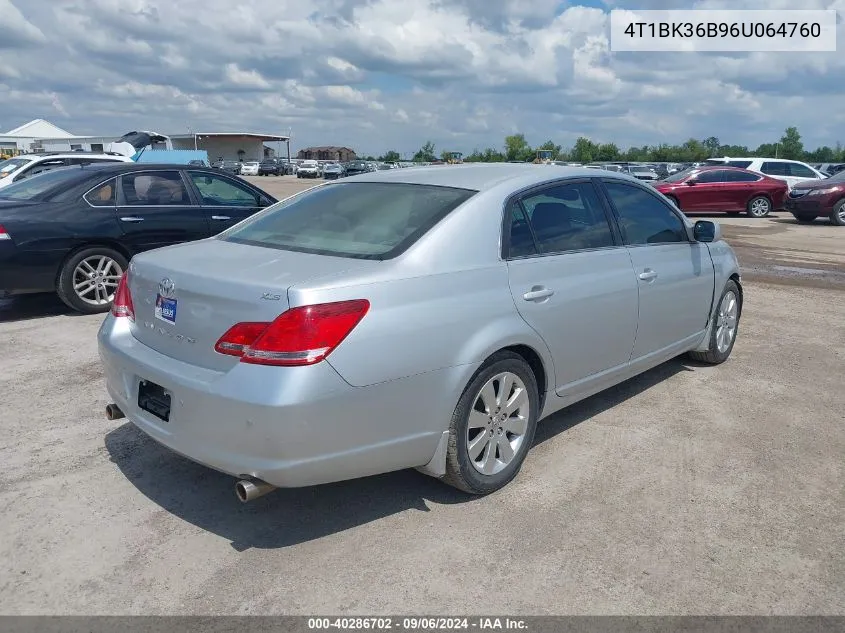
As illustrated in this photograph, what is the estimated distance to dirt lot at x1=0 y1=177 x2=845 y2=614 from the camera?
2.84 m

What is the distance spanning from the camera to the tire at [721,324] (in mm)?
5690

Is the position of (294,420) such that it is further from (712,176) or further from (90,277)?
(712,176)

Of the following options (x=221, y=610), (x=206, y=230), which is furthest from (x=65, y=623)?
(x=206, y=230)

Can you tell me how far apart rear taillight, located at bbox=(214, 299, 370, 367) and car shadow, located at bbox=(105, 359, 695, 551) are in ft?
2.96

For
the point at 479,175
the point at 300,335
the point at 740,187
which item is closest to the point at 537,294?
the point at 479,175

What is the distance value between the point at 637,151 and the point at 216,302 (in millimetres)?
76845

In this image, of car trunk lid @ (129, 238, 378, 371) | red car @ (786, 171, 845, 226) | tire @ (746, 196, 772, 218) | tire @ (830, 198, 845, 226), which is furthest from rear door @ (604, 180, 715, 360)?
tire @ (746, 196, 772, 218)

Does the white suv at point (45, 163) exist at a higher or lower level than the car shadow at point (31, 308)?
higher

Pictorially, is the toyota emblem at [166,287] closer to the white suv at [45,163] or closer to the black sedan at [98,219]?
the black sedan at [98,219]

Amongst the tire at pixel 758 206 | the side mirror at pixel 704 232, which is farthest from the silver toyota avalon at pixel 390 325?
the tire at pixel 758 206

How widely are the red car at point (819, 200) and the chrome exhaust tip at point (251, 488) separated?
19069 mm

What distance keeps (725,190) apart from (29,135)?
255 feet

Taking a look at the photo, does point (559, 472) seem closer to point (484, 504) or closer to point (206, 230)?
point (484, 504)

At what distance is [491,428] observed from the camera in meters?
3.59
